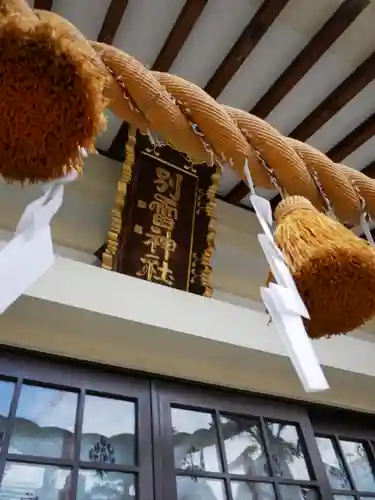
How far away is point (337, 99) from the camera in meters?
1.70

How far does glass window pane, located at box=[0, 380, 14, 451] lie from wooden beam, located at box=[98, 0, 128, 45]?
1117 millimetres

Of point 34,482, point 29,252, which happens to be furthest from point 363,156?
point 29,252

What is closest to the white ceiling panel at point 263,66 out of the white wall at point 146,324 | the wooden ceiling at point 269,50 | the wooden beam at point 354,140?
the wooden ceiling at point 269,50

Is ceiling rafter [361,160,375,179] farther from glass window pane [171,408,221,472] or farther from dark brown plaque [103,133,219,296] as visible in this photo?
glass window pane [171,408,221,472]

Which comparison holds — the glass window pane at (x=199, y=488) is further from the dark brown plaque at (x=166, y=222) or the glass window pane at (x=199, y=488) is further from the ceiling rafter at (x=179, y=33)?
the ceiling rafter at (x=179, y=33)

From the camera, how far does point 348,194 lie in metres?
0.72

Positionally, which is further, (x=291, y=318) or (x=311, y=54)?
(x=311, y=54)

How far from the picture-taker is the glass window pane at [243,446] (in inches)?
59.2

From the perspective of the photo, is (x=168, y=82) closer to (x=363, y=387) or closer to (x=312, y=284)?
(x=312, y=284)

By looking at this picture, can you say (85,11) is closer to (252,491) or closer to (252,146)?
(252,146)

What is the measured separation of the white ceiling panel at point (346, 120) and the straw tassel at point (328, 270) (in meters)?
1.31

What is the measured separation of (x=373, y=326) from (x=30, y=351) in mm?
1634

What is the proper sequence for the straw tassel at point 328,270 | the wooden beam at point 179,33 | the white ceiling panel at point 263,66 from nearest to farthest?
the straw tassel at point 328,270, the wooden beam at point 179,33, the white ceiling panel at point 263,66

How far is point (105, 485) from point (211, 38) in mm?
1430
